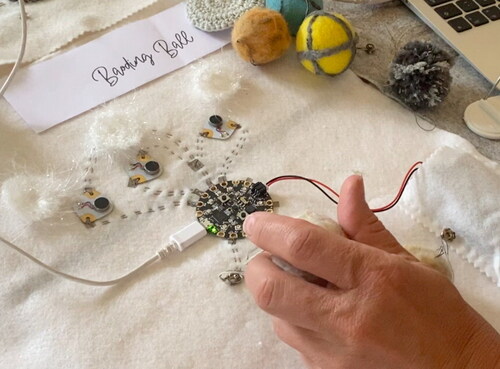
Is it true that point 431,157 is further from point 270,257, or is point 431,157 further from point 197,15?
point 197,15

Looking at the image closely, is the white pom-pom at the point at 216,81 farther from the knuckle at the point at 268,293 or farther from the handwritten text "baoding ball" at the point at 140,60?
the knuckle at the point at 268,293

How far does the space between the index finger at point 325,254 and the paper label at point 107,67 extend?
358mm

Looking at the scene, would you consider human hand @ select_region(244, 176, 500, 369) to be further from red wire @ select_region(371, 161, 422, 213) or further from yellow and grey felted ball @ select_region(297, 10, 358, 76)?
yellow and grey felted ball @ select_region(297, 10, 358, 76)

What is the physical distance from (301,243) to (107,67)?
41 centimetres

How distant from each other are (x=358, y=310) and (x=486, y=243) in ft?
0.71

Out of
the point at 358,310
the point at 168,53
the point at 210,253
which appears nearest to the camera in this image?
the point at 358,310

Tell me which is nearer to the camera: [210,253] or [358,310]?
[358,310]

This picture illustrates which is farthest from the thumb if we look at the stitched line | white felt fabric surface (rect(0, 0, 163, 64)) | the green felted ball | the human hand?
white felt fabric surface (rect(0, 0, 163, 64))

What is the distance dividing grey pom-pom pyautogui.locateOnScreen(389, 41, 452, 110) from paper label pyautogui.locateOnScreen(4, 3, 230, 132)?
242 mm

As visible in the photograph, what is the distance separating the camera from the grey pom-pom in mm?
659

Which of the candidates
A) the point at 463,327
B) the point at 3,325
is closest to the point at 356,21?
the point at 463,327

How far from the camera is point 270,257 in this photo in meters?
0.47

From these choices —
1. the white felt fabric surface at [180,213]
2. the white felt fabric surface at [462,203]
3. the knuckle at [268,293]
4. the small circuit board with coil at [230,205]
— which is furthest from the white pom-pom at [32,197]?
the white felt fabric surface at [462,203]

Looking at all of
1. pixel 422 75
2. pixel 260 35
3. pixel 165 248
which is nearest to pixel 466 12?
pixel 422 75
